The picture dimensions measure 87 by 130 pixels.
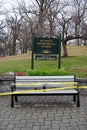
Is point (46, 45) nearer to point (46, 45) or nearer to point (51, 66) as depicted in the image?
point (46, 45)

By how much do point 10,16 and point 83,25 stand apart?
29.7 meters

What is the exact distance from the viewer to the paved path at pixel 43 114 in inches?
205

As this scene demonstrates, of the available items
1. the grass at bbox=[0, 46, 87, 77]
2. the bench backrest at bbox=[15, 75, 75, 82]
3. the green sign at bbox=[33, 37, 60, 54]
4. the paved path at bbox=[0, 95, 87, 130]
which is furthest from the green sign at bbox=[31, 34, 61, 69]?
the bench backrest at bbox=[15, 75, 75, 82]

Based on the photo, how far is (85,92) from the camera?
345 inches

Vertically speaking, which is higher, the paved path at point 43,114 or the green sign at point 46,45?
the green sign at point 46,45

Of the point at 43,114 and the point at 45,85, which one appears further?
the point at 45,85

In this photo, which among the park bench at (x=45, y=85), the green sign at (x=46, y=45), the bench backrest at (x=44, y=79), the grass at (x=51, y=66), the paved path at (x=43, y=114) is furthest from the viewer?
the grass at (x=51, y=66)

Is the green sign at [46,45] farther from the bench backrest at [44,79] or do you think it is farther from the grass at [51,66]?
the bench backrest at [44,79]

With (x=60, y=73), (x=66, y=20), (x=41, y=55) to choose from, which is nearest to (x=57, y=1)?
(x=66, y=20)

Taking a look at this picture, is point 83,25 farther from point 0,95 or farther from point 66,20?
point 0,95

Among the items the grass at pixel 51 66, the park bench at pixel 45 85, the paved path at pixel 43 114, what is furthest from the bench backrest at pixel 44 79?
the grass at pixel 51 66

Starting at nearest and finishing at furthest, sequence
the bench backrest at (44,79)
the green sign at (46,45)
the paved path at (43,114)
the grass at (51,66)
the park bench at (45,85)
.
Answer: the paved path at (43,114), the park bench at (45,85), the bench backrest at (44,79), the green sign at (46,45), the grass at (51,66)

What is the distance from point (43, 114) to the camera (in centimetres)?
613

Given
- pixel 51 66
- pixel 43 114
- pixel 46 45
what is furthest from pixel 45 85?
pixel 51 66
